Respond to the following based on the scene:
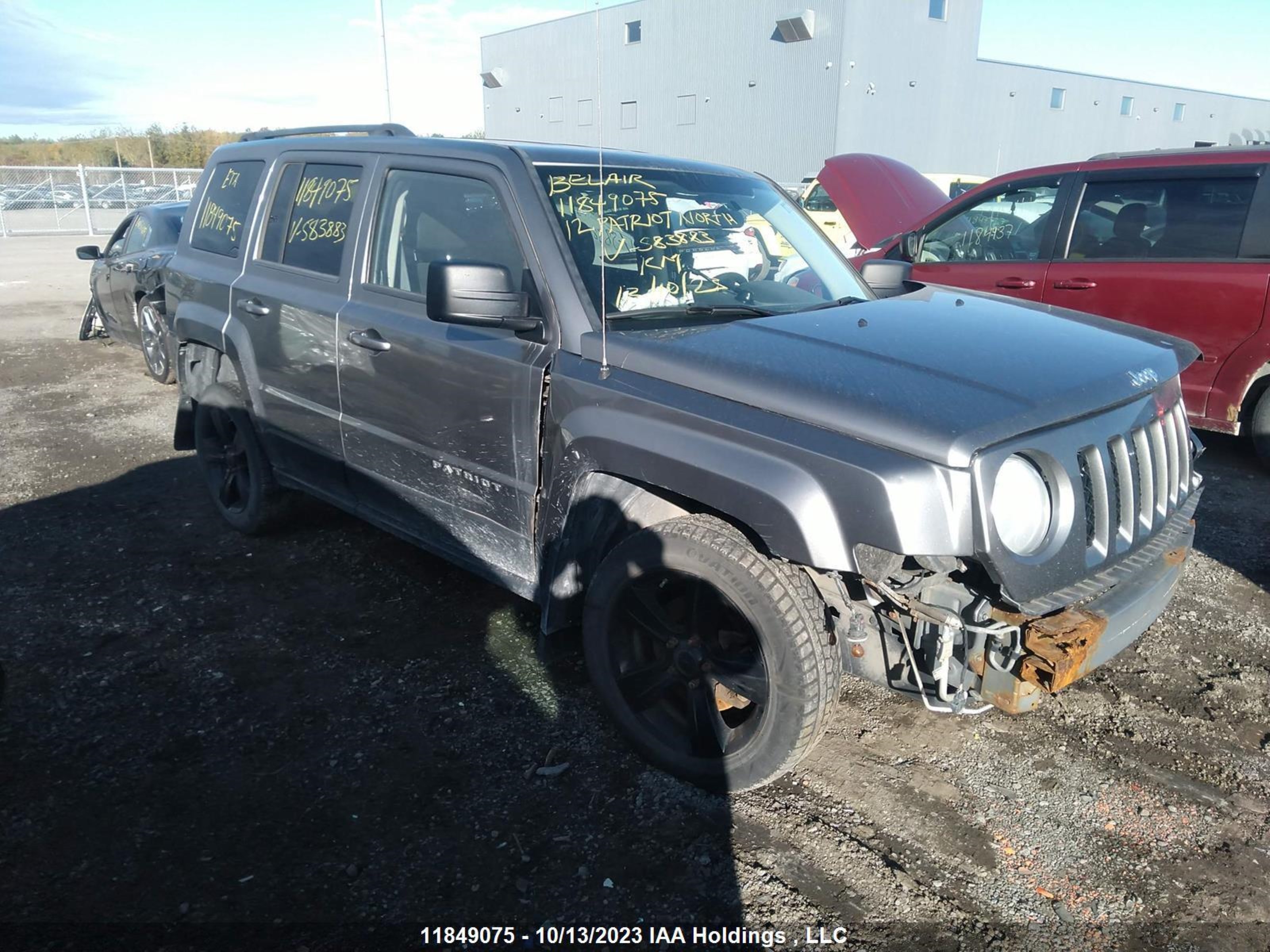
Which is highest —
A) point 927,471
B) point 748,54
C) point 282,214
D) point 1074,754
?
point 748,54

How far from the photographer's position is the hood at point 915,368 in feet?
7.75

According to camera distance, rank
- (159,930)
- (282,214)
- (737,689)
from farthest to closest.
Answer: (282,214) → (737,689) → (159,930)

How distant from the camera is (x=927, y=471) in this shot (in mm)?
2248

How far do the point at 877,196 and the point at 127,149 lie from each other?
59191 millimetres

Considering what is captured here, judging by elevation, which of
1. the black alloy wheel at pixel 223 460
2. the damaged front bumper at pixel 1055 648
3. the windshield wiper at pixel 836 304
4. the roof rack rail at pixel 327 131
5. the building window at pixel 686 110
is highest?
the building window at pixel 686 110

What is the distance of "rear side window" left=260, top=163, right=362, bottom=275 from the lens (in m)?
3.90

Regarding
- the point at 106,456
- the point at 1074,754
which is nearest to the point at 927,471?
the point at 1074,754

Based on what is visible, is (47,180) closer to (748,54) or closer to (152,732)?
(748,54)

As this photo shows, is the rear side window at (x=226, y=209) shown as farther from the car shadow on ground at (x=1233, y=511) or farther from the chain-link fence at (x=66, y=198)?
the chain-link fence at (x=66, y=198)

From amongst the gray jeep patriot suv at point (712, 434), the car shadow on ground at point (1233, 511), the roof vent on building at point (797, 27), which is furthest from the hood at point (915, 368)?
the roof vent on building at point (797, 27)

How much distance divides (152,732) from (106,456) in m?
3.98

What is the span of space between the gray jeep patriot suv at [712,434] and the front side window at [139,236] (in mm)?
5483

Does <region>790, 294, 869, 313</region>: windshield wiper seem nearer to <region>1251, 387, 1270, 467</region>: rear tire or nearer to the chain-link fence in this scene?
<region>1251, 387, 1270, 467</region>: rear tire

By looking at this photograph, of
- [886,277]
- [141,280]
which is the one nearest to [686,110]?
[141,280]
